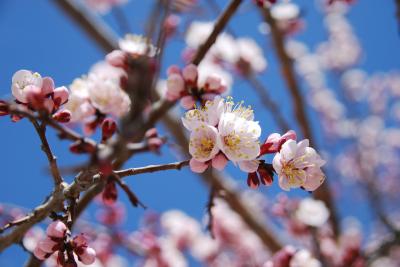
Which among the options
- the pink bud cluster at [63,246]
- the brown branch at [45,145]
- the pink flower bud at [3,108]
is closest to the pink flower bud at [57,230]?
the pink bud cluster at [63,246]

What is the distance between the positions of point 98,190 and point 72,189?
26cm

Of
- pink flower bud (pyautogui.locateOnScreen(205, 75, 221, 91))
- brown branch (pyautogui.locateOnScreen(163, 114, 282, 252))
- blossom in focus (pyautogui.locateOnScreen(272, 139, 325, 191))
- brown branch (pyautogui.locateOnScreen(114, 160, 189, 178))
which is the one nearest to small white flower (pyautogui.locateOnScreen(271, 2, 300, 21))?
brown branch (pyautogui.locateOnScreen(163, 114, 282, 252))

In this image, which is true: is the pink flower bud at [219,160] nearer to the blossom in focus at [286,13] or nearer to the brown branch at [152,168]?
the brown branch at [152,168]

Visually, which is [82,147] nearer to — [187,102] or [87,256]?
[87,256]

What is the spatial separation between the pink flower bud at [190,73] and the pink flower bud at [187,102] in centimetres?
6

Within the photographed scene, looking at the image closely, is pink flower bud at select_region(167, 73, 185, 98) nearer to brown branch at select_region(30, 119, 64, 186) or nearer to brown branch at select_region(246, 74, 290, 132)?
brown branch at select_region(30, 119, 64, 186)

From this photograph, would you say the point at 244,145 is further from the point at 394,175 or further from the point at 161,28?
the point at 394,175

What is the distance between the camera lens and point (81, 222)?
2891 mm

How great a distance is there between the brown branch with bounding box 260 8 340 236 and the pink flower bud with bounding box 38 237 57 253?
8.25 ft

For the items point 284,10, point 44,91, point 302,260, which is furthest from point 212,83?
point 284,10

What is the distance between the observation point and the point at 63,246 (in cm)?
114

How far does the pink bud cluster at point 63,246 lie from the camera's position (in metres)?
1.10

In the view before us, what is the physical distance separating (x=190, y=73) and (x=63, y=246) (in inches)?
28.4

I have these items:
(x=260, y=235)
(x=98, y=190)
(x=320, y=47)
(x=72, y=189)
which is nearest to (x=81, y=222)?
(x=260, y=235)
